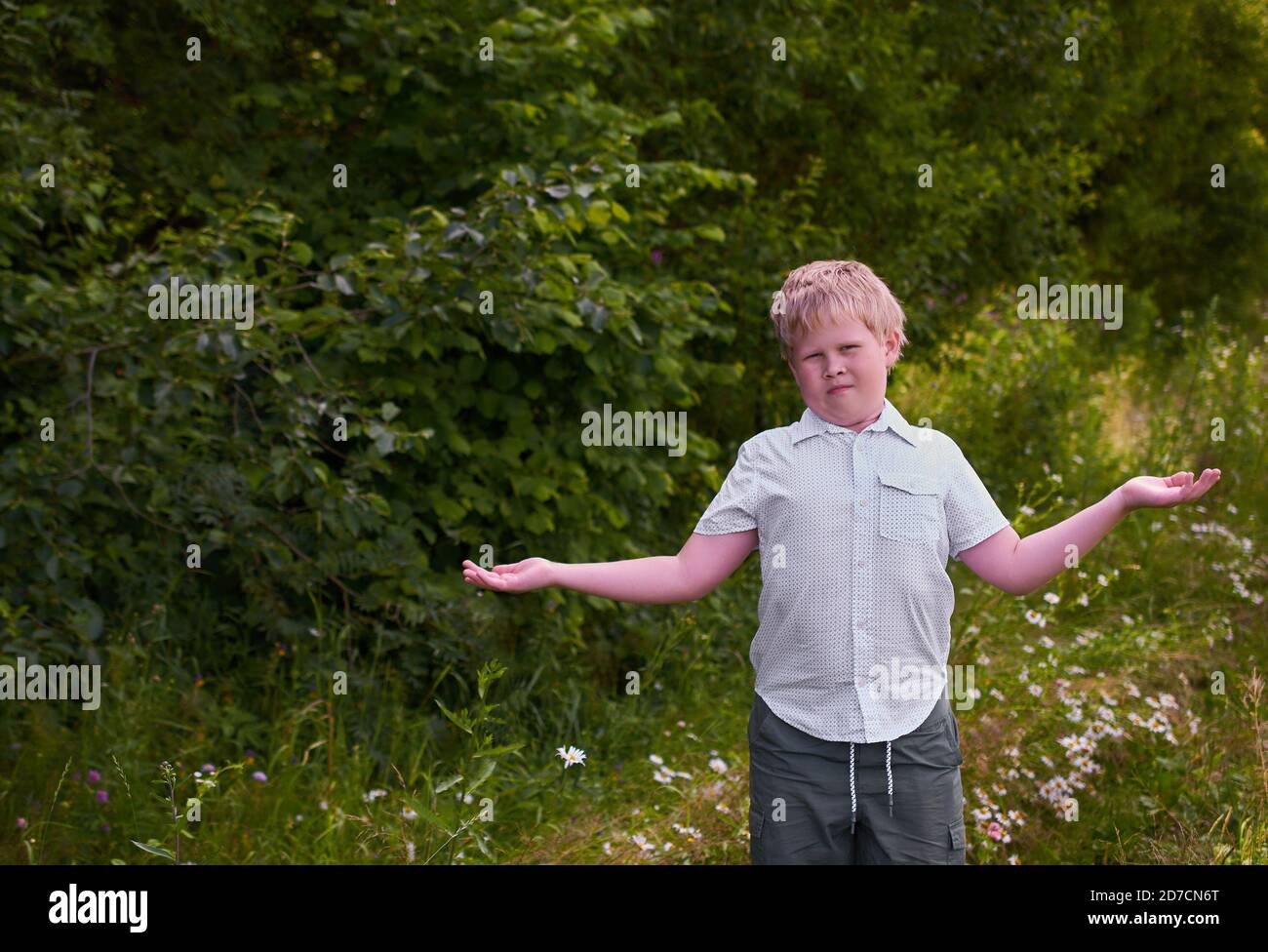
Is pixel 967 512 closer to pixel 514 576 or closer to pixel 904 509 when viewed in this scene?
pixel 904 509

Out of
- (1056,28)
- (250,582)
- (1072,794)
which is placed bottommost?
(1072,794)

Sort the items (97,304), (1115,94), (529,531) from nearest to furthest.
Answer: (97,304)
(529,531)
(1115,94)

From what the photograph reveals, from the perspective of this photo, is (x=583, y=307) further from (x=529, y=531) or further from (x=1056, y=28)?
(x=1056, y=28)

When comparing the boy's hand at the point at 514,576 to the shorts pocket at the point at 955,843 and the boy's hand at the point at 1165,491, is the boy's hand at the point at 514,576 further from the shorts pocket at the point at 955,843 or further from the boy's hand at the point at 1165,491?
the boy's hand at the point at 1165,491

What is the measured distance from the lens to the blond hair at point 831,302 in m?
2.10

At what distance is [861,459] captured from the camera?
2143 mm

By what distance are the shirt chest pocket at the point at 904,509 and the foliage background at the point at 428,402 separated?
85cm

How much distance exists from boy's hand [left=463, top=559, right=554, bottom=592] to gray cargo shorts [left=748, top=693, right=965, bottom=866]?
18.4 inches

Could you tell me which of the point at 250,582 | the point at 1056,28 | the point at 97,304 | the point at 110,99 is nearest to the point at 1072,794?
the point at 250,582

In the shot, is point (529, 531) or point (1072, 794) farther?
point (529, 531)

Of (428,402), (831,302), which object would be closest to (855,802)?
(831,302)

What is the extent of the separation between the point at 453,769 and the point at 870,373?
2297mm

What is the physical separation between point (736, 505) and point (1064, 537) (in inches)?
20.9

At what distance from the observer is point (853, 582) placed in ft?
6.90
